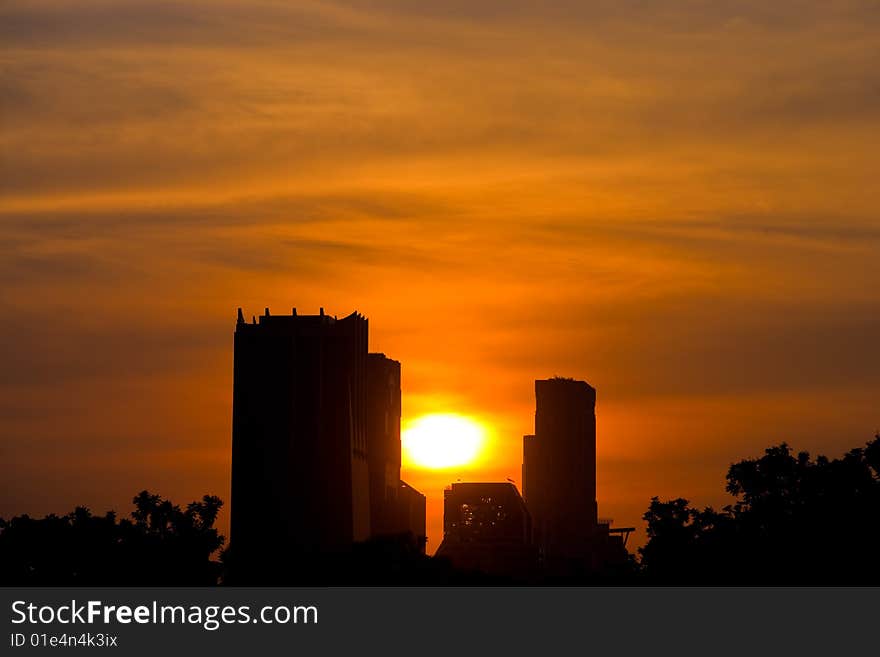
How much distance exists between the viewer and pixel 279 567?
19175 cm

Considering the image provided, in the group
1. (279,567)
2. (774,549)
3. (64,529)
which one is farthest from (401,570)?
(774,549)

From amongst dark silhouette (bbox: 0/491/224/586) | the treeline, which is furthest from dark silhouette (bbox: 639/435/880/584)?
dark silhouette (bbox: 0/491/224/586)

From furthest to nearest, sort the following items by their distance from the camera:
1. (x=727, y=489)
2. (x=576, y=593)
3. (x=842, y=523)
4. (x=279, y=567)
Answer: (x=279, y=567) < (x=727, y=489) < (x=842, y=523) < (x=576, y=593)

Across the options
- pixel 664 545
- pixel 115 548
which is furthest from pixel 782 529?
pixel 115 548

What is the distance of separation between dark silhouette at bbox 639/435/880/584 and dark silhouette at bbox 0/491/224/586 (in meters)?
42.4

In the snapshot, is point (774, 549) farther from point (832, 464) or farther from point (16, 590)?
point (16, 590)

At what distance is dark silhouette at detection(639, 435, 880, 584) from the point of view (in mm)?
144000

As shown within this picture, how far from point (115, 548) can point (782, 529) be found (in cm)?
6172

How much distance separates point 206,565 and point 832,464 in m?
62.5

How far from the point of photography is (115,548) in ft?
593

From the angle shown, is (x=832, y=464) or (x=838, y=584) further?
(x=832, y=464)

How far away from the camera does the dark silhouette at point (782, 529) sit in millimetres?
144000

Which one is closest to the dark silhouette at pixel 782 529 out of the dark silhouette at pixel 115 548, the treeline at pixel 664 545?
the treeline at pixel 664 545

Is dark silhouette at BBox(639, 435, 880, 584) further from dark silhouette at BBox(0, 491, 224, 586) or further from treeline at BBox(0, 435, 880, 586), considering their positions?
dark silhouette at BBox(0, 491, 224, 586)
